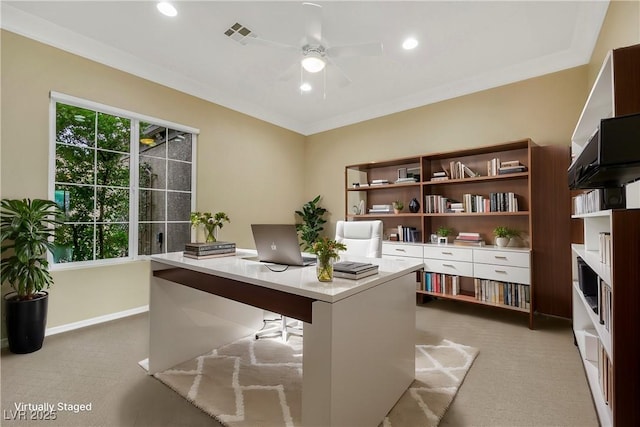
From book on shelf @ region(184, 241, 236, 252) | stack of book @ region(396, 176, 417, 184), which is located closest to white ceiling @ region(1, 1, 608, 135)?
stack of book @ region(396, 176, 417, 184)

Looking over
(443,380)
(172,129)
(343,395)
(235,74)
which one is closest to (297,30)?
(235,74)

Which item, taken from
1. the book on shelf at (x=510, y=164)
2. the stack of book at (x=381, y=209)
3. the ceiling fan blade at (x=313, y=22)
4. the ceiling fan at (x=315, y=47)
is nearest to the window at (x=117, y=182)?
the ceiling fan at (x=315, y=47)

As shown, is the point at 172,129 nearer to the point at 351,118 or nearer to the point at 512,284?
the point at 351,118

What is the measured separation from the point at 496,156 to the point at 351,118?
220cm

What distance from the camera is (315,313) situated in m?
1.16

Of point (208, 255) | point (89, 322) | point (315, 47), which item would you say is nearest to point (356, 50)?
point (315, 47)

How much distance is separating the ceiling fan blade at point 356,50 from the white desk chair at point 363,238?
1491 millimetres

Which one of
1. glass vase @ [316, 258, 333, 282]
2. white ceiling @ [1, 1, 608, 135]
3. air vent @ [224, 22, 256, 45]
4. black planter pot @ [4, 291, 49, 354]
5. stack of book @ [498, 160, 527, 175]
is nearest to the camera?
glass vase @ [316, 258, 333, 282]

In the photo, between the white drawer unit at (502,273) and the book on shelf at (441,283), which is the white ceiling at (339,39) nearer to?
the white drawer unit at (502,273)

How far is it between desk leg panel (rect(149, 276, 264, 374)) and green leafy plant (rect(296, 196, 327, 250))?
7.72 ft

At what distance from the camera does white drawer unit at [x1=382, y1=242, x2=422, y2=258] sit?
11.3 feet

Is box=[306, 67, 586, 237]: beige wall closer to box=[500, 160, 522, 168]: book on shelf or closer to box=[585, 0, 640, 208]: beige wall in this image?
box=[500, 160, 522, 168]: book on shelf

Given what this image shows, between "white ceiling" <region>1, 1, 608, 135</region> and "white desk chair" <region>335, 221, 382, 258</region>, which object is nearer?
"white ceiling" <region>1, 1, 608, 135</region>

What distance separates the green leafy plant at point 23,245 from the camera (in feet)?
7.20
